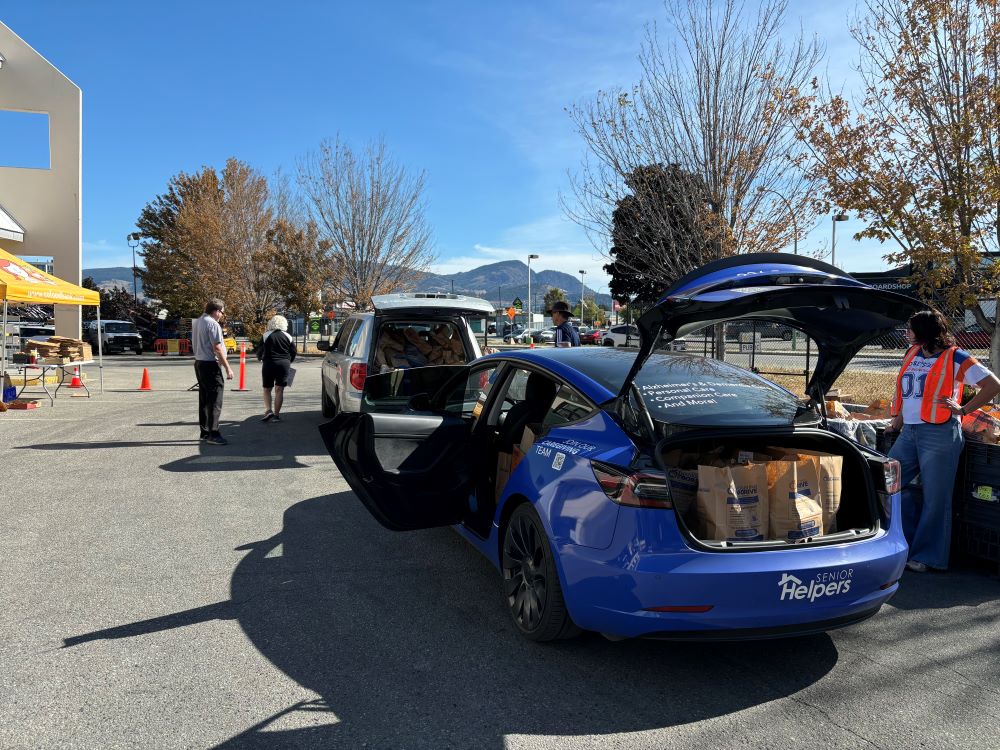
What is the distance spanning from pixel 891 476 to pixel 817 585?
85 centimetres

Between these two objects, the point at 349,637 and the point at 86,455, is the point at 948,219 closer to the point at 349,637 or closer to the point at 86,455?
the point at 349,637

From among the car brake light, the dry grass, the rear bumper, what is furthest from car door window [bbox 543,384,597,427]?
the dry grass

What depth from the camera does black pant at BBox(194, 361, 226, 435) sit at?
884 centimetres

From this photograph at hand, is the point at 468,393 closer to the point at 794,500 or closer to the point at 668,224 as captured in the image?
the point at 794,500

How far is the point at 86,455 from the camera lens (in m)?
8.30

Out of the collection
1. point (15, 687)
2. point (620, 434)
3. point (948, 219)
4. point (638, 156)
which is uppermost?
point (638, 156)

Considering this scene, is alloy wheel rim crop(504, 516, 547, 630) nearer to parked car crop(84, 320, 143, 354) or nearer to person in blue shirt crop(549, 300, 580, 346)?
person in blue shirt crop(549, 300, 580, 346)

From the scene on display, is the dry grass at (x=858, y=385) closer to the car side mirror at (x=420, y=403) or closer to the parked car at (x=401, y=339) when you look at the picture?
the parked car at (x=401, y=339)

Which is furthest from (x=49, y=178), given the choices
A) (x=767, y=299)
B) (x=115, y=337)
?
(x=767, y=299)

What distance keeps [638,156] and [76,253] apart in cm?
1908

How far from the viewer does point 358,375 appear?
7965 mm

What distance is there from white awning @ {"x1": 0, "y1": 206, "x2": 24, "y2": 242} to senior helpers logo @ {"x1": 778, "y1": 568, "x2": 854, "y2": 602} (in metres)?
23.8

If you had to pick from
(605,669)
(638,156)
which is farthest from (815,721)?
→ (638,156)

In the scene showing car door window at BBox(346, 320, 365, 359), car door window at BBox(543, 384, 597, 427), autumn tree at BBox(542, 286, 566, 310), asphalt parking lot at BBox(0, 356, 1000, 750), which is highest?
autumn tree at BBox(542, 286, 566, 310)
